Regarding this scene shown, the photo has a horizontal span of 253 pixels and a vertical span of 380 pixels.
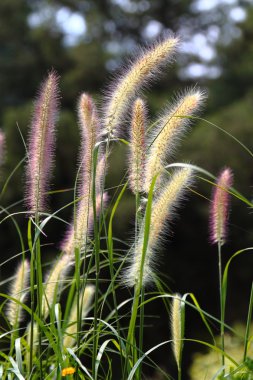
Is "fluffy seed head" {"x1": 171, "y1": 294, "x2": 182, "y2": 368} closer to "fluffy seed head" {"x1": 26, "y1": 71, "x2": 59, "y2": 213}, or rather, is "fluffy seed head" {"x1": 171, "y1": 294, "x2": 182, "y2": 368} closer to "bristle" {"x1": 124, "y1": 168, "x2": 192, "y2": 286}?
"bristle" {"x1": 124, "y1": 168, "x2": 192, "y2": 286}

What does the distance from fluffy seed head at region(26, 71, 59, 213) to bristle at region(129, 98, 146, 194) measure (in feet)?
0.74

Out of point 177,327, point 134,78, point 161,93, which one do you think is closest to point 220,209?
point 177,327

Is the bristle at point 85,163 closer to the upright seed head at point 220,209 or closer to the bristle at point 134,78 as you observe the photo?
the bristle at point 134,78

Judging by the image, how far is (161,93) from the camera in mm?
15117

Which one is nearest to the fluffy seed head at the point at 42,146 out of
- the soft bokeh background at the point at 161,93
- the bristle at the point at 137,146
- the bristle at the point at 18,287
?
the bristle at the point at 137,146

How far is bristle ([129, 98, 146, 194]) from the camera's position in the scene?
198 centimetres

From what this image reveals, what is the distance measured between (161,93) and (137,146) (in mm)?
13281

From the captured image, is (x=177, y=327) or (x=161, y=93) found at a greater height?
(x=161, y=93)

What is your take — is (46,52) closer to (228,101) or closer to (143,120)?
(228,101)

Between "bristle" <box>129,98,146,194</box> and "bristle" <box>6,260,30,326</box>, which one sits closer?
"bristle" <box>129,98,146,194</box>

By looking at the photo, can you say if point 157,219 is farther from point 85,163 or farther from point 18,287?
point 18,287

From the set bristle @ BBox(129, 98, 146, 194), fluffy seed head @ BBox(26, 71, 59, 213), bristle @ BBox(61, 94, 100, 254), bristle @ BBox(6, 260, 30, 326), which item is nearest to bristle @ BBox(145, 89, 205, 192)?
bristle @ BBox(129, 98, 146, 194)

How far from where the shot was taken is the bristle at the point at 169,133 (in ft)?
6.53

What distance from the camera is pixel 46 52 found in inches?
610
